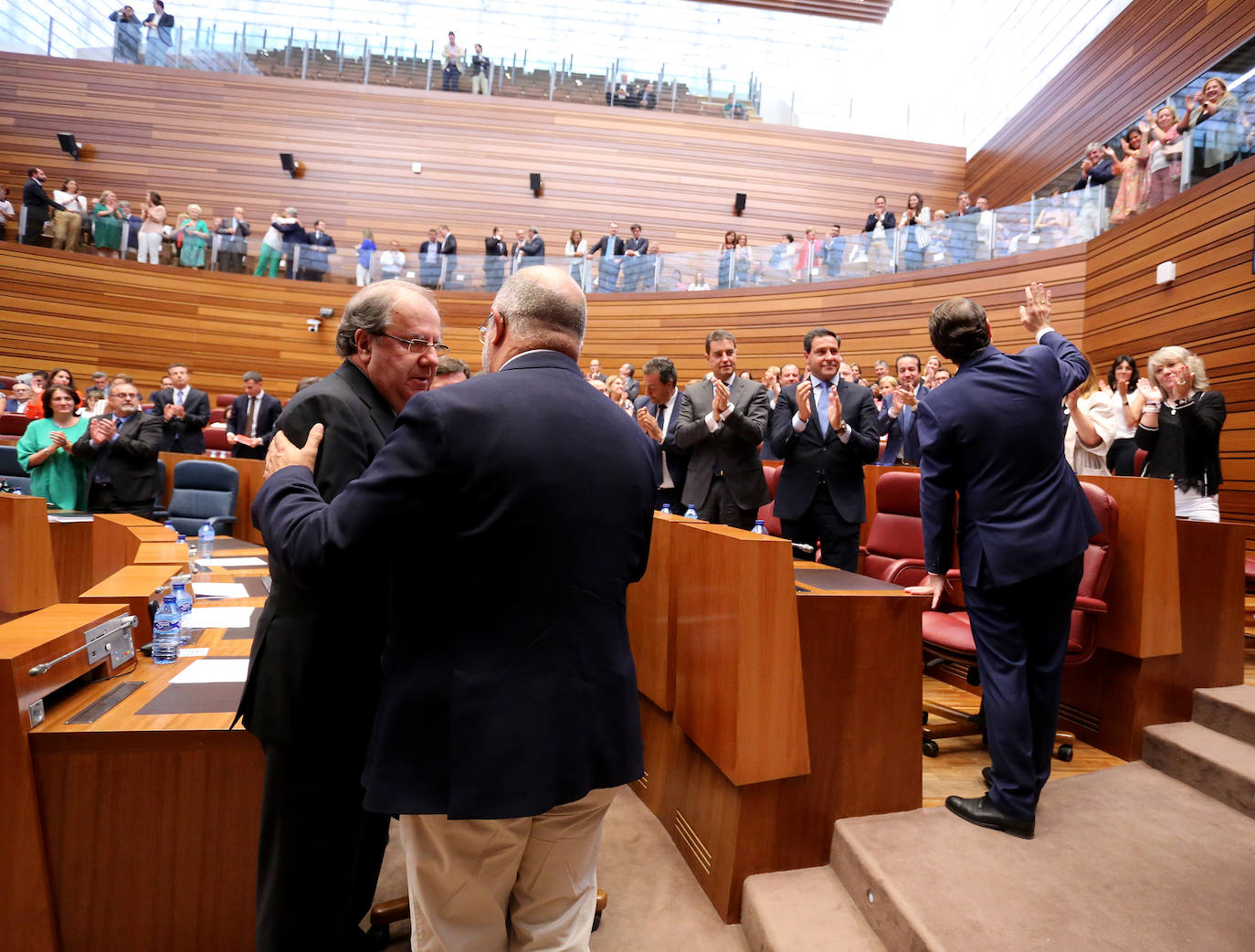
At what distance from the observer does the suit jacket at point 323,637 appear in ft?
4.04

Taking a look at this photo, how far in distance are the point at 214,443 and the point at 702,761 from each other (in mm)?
7130

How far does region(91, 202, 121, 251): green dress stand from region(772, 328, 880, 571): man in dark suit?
1014 centimetres

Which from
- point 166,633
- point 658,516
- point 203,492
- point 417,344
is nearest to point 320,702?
point 417,344

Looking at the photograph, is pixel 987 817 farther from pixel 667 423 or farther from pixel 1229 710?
pixel 667 423

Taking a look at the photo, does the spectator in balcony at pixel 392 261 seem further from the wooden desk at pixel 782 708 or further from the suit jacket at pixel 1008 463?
the suit jacket at pixel 1008 463

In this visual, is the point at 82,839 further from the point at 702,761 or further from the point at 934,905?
the point at 934,905

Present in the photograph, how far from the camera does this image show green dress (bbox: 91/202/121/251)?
9.55 m

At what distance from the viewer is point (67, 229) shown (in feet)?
31.0

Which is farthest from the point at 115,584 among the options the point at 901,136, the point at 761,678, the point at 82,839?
the point at 901,136

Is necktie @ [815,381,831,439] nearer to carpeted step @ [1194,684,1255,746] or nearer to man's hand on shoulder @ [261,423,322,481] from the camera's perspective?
Result: carpeted step @ [1194,684,1255,746]

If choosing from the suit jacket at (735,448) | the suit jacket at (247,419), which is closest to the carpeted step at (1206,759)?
the suit jacket at (735,448)

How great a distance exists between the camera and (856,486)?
3.07 metres

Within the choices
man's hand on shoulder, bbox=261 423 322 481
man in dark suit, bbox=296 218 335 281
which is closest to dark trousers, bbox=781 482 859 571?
man's hand on shoulder, bbox=261 423 322 481

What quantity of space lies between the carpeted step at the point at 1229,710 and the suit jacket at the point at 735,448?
1.59 meters
